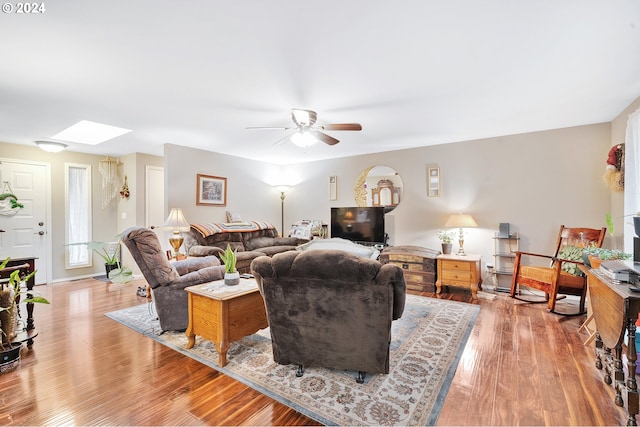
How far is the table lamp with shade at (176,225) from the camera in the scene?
4.21 meters

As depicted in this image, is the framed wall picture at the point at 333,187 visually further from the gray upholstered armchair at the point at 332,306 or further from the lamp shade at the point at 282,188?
the gray upholstered armchair at the point at 332,306

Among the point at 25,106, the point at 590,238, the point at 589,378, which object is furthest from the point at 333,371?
the point at 25,106

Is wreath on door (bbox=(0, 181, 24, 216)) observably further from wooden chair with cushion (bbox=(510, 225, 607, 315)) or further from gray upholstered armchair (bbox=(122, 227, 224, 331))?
wooden chair with cushion (bbox=(510, 225, 607, 315))

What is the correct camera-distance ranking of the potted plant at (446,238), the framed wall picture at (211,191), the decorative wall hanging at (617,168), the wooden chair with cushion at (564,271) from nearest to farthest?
the decorative wall hanging at (617,168)
the wooden chair with cushion at (564,271)
the potted plant at (446,238)
the framed wall picture at (211,191)

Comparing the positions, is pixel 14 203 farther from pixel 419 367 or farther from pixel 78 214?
pixel 419 367

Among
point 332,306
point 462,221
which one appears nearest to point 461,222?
point 462,221

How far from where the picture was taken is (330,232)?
5598mm

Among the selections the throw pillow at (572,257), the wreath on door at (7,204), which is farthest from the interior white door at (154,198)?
the throw pillow at (572,257)

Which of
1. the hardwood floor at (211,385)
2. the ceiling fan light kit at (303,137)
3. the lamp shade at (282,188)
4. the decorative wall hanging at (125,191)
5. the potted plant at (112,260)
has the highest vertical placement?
the ceiling fan light kit at (303,137)

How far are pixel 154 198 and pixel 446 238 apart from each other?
543cm

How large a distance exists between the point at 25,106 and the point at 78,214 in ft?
9.85

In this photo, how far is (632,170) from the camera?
275 centimetres

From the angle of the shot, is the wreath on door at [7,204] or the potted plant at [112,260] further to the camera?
the potted plant at [112,260]

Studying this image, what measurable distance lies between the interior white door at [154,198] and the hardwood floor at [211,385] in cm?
272
